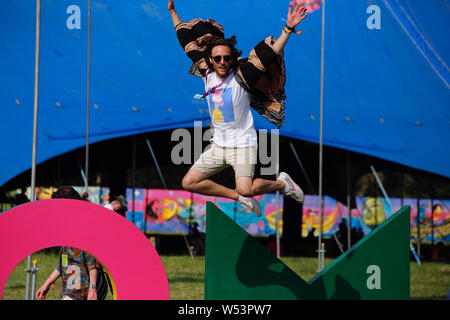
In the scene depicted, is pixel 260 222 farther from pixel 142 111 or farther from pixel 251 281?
pixel 251 281

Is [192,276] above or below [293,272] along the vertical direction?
below

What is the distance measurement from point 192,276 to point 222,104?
187 inches

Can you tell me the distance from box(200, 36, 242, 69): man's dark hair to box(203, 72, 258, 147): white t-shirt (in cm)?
11

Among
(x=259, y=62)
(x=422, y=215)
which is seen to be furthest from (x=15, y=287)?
(x=422, y=215)

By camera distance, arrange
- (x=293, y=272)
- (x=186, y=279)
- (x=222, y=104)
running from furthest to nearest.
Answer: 1. (x=186, y=279)
2. (x=222, y=104)
3. (x=293, y=272)

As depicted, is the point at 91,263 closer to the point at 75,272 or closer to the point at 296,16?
the point at 75,272

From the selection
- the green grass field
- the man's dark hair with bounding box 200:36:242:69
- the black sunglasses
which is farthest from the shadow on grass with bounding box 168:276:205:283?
the black sunglasses

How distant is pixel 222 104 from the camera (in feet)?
15.8

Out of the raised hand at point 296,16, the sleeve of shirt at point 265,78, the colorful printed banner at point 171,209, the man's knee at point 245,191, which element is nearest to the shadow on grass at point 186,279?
the colorful printed banner at point 171,209

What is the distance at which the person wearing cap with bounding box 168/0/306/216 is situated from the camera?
4.72 meters

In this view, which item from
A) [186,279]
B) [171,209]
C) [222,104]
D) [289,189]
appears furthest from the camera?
[171,209]

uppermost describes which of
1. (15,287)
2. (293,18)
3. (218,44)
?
(293,18)
